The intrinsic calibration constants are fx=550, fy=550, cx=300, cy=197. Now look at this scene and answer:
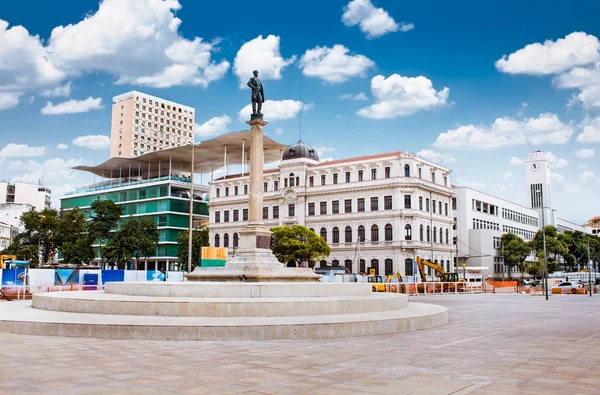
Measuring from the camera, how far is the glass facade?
86500 mm

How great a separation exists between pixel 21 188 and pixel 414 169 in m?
100

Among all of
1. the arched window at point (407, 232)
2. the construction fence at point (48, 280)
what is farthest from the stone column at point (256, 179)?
the arched window at point (407, 232)

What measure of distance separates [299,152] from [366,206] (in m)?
13.9

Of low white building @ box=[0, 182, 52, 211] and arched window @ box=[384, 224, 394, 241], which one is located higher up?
low white building @ box=[0, 182, 52, 211]

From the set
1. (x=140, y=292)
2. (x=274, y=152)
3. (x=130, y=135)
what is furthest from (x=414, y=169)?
(x=130, y=135)

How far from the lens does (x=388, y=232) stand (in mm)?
69688

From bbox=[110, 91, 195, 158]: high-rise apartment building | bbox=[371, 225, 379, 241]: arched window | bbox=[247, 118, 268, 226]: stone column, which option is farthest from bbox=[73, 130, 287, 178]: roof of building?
bbox=[247, 118, 268, 226]: stone column

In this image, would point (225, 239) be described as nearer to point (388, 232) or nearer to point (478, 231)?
point (388, 232)

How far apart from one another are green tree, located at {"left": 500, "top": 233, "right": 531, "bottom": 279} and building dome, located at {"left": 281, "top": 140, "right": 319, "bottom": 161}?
33.9 metres

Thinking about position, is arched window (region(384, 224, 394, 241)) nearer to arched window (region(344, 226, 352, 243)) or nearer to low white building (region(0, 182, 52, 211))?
arched window (region(344, 226, 352, 243))

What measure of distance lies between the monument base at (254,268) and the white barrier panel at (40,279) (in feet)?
43.2

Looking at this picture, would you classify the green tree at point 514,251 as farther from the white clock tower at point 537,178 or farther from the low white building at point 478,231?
the white clock tower at point 537,178

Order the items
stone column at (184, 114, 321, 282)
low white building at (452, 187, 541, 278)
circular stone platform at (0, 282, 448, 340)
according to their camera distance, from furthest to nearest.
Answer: low white building at (452, 187, 541, 278) < stone column at (184, 114, 321, 282) < circular stone platform at (0, 282, 448, 340)

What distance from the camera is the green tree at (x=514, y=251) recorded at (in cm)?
8594
